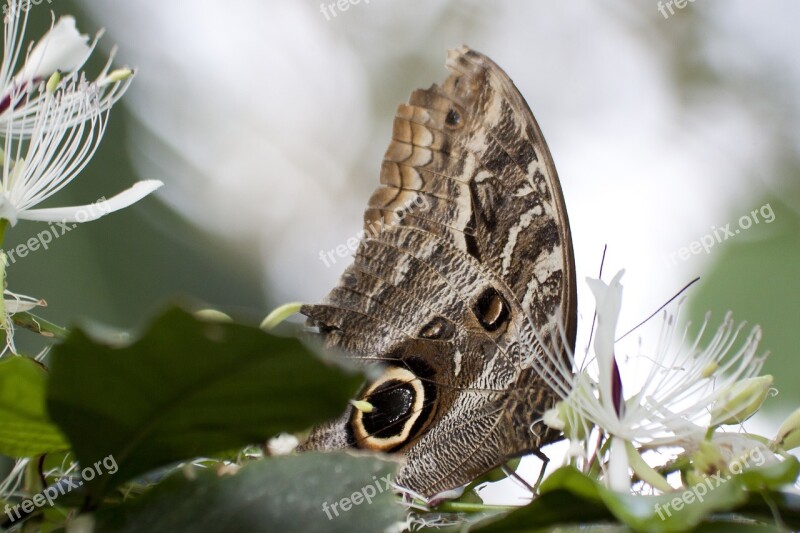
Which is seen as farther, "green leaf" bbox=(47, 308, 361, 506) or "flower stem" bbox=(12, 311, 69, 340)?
"flower stem" bbox=(12, 311, 69, 340)

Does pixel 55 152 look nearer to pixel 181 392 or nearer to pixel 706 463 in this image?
pixel 181 392

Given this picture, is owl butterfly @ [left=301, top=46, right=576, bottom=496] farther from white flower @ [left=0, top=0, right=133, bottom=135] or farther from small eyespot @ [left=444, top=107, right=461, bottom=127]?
white flower @ [left=0, top=0, right=133, bottom=135]

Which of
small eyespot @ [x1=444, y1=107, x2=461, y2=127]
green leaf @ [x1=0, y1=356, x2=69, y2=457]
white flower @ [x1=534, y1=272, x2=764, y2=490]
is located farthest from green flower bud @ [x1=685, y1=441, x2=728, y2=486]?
small eyespot @ [x1=444, y1=107, x2=461, y2=127]

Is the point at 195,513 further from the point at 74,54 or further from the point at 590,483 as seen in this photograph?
the point at 74,54

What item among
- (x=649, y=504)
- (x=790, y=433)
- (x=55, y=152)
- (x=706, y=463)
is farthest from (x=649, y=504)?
(x=55, y=152)

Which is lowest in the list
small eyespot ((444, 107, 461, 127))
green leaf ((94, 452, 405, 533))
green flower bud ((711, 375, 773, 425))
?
green leaf ((94, 452, 405, 533))

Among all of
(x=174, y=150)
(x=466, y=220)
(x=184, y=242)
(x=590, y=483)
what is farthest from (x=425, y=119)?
(x=174, y=150)
